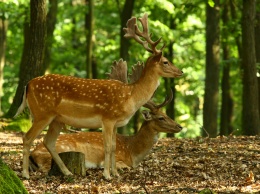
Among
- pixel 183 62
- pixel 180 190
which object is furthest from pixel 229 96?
pixel 180 190

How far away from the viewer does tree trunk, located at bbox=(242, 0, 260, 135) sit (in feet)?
48.7

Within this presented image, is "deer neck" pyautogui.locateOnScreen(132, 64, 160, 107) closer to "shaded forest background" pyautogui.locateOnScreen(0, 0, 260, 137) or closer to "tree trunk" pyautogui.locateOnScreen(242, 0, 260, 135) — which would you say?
"shaded forest background" pyautogui.locateOnScreen(0, 0, 260, 137)

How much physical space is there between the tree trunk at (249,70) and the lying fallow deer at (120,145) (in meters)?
3.71

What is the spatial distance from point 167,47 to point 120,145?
51.3 feet

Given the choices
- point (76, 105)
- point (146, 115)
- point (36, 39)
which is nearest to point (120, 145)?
point (146, 115)

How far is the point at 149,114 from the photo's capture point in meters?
11.9

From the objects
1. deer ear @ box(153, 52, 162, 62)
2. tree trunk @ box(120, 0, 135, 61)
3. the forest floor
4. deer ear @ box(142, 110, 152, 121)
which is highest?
tree trunk @ box(120, 0, 135, 61)

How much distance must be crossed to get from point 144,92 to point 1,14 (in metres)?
7.28

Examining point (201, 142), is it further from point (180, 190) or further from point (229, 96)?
point (229, 96)

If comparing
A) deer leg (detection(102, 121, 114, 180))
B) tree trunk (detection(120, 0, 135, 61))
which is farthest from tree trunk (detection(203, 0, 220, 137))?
deer leg (detection(102, 121, 114, 180))

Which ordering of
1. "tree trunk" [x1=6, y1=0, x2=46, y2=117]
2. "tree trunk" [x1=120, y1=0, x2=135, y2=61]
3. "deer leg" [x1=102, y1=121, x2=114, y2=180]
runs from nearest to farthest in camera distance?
"deer leg" [x1=102, y1=121, x2=114, y2=180] < "tree trunk" [x1=6, y1=0, x2=46, y2=117] < "tree trunk" [x1=120, y1=0, x2=135, y2=61]

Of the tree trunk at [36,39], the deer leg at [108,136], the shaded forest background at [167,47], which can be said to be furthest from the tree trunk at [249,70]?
the deer leg at [108,136]

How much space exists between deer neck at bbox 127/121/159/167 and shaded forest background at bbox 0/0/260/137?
46.8 inches

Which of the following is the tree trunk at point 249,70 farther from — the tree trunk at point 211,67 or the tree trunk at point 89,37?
the tree trunk at point 89,37
